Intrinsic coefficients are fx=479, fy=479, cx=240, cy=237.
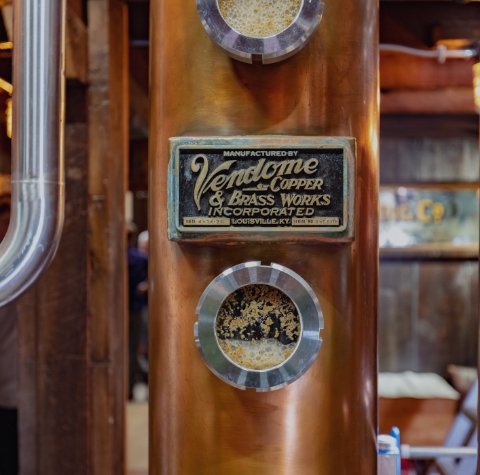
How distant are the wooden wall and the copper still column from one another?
320 centimetres

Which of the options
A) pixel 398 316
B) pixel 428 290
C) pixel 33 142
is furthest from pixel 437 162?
pixel 33 142

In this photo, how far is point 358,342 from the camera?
3.88 feet

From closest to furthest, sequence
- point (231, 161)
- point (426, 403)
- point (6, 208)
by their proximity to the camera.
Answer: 1. point (231, 161)
2. point (6, 208)
3. point (426, 403)

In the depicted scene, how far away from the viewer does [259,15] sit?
1120 millimetres

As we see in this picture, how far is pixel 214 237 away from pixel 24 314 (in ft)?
5.48

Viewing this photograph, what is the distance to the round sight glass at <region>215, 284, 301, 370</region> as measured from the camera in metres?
1.12

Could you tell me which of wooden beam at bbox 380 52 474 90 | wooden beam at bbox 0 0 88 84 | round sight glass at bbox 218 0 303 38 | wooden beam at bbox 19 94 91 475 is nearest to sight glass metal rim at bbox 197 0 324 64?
round sight glass at bbox 218 0 303 38

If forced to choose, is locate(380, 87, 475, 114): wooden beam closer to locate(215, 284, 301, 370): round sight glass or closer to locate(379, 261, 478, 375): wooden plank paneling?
locate(379, 261, 478, 375): wooden plank paneling

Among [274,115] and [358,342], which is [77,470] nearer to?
[358,342]

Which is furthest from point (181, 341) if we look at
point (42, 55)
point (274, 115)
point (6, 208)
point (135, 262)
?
point (135, 262)

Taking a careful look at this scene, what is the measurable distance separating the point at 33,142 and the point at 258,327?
0.72m

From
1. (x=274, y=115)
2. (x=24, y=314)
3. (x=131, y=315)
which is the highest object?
(x=274, y=115)

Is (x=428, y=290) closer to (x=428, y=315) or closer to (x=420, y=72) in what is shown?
(x=428, y=315)

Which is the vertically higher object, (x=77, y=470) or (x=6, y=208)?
(x=6, y=208)
